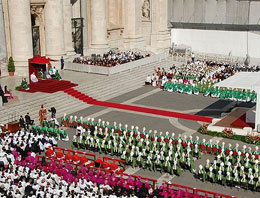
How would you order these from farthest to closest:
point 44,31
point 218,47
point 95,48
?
point 218,47, point 95,48, point 44,31

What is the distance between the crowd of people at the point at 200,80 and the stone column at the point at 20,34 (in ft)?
39.0

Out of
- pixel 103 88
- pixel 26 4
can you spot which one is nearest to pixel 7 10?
pixel 26 4

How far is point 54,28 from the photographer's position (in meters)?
43.1

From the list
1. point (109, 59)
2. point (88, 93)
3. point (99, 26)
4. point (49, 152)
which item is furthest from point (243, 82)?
point (99, 26)

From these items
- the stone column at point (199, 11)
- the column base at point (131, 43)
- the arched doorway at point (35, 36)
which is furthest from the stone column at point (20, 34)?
the stone column at point (199, 11)

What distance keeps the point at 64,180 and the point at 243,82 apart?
14909mm

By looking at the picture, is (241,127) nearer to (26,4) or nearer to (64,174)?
(64,174)

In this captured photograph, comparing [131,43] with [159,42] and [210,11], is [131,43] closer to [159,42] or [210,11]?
[159,42]

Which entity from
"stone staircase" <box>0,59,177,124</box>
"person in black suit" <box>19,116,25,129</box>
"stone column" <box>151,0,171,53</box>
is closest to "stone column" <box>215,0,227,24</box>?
"stone column" <box>151,0,171,53</box>

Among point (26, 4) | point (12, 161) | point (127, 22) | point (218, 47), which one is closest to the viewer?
point (12, 161)

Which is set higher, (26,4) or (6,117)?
(26,4)

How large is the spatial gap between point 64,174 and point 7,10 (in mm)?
24028

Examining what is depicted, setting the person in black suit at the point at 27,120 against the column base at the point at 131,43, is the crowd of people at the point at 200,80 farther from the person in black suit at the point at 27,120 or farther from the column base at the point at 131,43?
the person in black suit at the point at 27,120

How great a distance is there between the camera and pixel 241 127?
29547 mm
